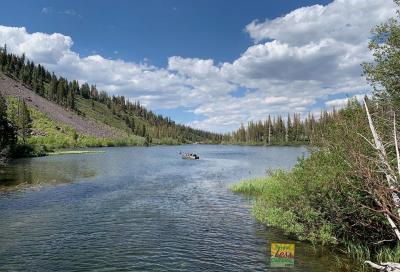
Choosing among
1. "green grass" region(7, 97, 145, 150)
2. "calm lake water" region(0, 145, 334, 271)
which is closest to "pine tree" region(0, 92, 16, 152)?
"green grass" region(7, 97, 145, 150)

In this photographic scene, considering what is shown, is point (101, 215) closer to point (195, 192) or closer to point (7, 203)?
point (7, 203)

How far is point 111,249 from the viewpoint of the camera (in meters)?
22.2

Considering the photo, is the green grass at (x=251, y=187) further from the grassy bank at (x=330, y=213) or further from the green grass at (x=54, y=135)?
the green grass at (x=54, y=135)

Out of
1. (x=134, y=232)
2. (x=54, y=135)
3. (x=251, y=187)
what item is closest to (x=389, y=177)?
(x=134, y=232)

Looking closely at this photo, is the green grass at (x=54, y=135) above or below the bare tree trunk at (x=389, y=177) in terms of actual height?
above

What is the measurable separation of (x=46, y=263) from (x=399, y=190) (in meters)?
17.5

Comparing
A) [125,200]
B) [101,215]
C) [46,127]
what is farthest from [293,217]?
[46,127]
